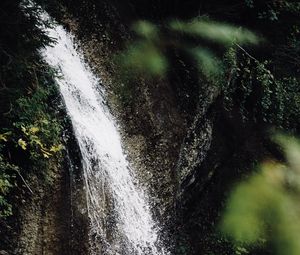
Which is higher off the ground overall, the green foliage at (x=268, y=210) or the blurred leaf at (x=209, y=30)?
the blurred leaf at (x=209, y=30)

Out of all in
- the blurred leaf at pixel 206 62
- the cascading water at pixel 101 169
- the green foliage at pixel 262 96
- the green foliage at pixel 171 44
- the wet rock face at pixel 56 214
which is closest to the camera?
the wet rock face at pixel 56 214

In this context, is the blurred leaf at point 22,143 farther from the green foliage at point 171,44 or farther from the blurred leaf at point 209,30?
the blurred leaf at point 209,30

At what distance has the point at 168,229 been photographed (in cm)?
661

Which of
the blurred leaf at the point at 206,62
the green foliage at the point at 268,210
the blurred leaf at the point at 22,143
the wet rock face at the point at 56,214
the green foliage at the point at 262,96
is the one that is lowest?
the green foliage at the point at 268,210

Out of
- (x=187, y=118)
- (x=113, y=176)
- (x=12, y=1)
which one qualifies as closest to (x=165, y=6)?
(x=187, y=118)

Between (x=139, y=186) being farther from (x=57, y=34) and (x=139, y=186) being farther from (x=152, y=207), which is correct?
(x=57, y=34)

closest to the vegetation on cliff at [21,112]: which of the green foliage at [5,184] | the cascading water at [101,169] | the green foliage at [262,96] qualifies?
the green foliage at [5,184]

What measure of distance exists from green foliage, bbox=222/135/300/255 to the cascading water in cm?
224

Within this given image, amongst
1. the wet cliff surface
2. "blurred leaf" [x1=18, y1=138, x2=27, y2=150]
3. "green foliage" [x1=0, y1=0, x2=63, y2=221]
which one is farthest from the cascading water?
"blurred leaf" [x1=18, y1=138, x2=27, y2=150]

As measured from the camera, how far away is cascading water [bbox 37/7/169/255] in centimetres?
538

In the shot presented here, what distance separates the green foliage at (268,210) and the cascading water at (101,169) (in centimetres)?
224

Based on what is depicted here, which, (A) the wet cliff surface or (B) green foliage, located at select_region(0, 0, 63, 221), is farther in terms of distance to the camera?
(A) the wet cliff surface

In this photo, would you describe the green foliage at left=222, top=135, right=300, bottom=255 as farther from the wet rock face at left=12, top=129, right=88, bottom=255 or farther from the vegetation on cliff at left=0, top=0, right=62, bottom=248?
the vegetation on cliff at left=0, top=0, right=62, bottom=248

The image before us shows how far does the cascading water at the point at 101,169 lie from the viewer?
5.38 m
